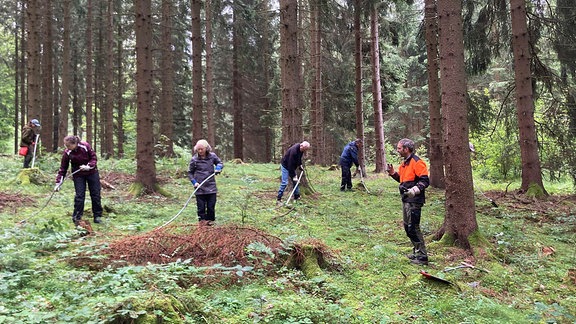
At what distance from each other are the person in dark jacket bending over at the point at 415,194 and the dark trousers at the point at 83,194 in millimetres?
5479

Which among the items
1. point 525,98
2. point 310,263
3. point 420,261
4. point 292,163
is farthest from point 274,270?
point 525,98

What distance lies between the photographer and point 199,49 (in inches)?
565

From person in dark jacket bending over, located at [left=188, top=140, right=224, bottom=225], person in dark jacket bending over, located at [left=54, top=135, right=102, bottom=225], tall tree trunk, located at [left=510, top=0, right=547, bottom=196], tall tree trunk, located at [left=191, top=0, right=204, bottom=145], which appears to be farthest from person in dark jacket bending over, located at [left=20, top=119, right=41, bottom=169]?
tall tree trunk, located at [left=510, top=0, right=547, bottom=196]

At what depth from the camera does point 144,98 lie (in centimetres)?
1066

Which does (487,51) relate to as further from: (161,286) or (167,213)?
(161,286)

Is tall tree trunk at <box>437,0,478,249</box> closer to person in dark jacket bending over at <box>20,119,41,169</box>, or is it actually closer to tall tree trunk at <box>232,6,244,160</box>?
person in dark jacket bending over at <box>20,119,41,169</box>

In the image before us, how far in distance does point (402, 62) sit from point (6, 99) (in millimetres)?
30990

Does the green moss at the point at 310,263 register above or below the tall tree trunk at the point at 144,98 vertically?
below

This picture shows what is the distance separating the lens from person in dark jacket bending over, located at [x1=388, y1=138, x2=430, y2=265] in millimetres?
6098

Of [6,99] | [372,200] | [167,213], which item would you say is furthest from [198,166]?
[6,99]

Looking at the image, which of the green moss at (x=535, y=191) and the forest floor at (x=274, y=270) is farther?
the green moss at (x=535, y=191)

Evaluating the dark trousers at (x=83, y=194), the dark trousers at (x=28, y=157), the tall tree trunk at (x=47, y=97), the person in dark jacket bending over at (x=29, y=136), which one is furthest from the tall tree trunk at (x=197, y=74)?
the tall tree trunk at (x=47, y=97)

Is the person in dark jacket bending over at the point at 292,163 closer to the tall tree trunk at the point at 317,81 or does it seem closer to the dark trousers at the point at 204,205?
the dark trousers at the point at 204,205

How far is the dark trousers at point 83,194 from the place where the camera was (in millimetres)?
7574
